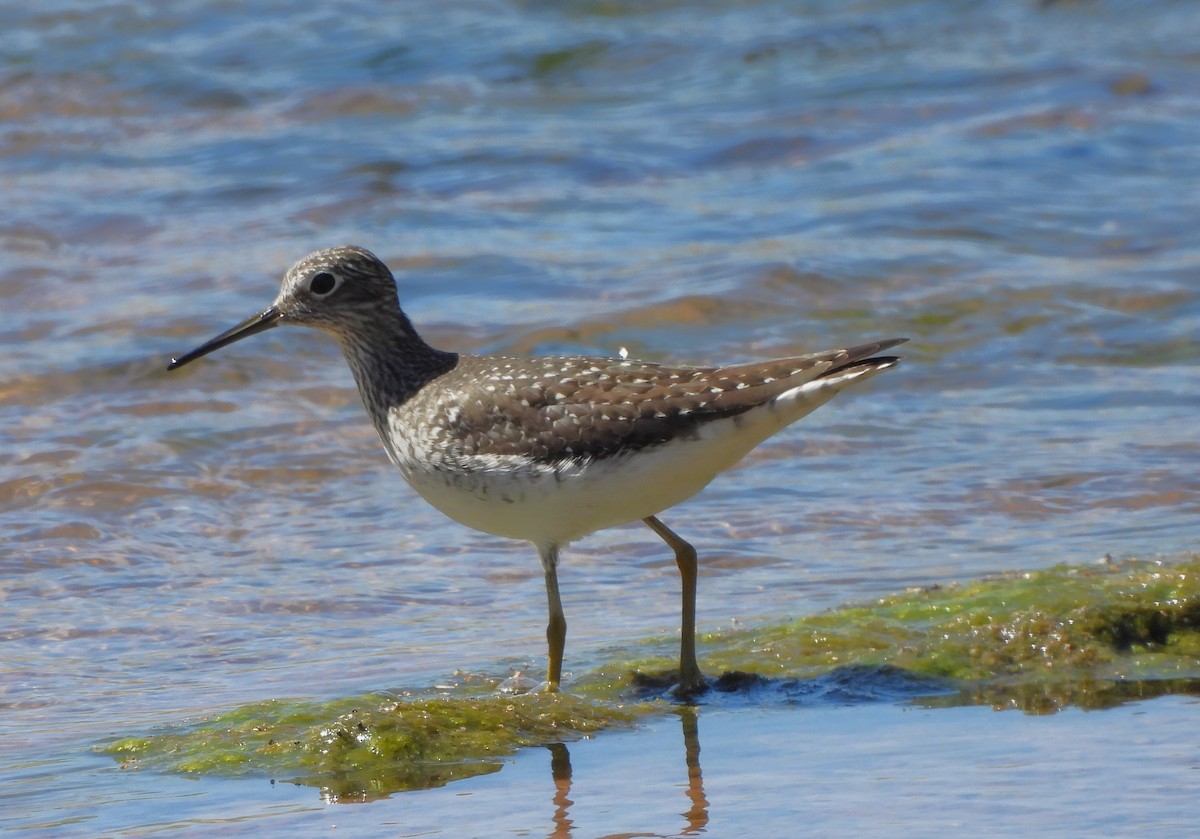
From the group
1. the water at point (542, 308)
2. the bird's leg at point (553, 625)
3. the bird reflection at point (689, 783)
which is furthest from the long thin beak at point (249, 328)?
the bird reflection at point (689, 783)

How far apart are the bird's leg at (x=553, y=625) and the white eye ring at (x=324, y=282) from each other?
1685mm

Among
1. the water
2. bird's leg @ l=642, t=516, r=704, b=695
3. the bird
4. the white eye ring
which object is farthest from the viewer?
the white eye ring

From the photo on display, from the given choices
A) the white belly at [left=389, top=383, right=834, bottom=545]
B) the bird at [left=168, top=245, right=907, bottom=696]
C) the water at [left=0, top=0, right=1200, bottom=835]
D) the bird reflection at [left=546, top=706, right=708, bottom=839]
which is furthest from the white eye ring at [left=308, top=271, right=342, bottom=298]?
the bird reflection at [left=546, top=706, right=708, bottom=839]

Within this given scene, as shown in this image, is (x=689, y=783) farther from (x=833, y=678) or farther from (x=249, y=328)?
(x=249, y=328)

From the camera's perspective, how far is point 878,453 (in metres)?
10.1

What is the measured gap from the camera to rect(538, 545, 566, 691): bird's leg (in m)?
6.71

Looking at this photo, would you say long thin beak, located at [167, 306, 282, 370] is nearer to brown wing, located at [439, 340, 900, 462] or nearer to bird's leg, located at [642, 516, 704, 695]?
brown wing, located at [439, 340, 900, 462]

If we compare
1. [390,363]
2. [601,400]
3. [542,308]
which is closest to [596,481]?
[601,400]

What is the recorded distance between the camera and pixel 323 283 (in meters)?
7.80

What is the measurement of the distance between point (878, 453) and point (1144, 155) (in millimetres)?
7741

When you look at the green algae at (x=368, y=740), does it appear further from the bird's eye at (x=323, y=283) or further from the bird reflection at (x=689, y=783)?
the bird's eye at (x=323, y=283)

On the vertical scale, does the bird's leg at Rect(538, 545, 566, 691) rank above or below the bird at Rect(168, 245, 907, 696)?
below

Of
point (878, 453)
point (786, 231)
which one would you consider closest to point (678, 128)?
point (786, 231)

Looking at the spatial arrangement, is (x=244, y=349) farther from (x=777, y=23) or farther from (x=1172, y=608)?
(x=777, y=23)
